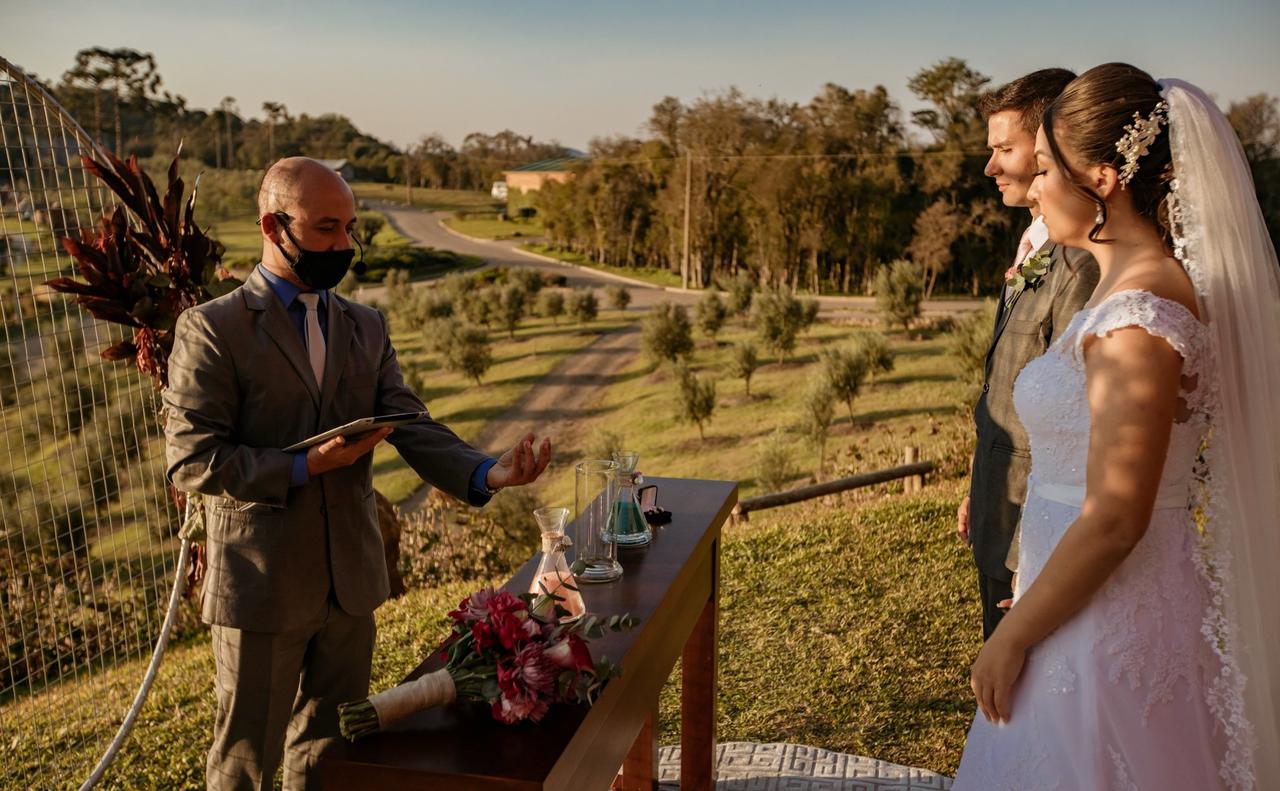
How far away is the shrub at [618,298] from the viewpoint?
20.4 meters

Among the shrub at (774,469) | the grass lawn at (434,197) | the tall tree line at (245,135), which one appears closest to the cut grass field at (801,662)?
the shrub at (774,469)

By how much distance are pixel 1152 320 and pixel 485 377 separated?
51.5ft

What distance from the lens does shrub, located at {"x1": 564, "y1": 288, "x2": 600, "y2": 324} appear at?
19375mm

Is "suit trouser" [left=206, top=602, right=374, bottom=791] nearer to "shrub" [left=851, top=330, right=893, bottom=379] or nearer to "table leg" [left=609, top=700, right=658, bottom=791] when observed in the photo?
"table leg" [left=609, top=700, right=658, bottom=791]

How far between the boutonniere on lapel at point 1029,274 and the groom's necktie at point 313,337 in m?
1.78

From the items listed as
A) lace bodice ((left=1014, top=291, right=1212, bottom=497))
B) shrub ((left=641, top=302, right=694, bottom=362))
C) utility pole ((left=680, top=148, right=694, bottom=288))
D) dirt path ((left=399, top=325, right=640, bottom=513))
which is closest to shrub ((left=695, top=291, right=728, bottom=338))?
shrub ((left=641, top=302, right=694, bottom=362))

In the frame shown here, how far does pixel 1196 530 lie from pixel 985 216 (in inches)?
699

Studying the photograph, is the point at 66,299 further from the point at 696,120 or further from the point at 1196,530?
the point at 696,120

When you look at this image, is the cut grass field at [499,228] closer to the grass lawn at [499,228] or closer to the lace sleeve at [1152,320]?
the grass lawn at [499,228]

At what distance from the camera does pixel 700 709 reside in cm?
319

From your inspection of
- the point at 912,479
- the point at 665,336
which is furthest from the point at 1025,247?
the point at 665,336

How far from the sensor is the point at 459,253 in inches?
910

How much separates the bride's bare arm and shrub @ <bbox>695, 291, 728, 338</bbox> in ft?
51.6

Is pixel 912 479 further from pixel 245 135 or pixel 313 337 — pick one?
pixel 245 135
